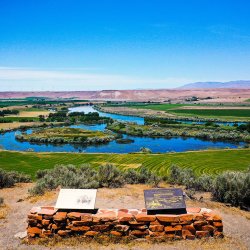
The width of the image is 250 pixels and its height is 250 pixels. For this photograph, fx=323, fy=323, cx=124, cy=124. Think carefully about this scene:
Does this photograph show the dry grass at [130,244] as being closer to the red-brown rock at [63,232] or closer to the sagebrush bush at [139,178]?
the red-brown rock at [63,232]

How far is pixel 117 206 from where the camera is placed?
19703mm

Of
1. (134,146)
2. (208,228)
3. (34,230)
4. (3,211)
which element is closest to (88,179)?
(3,211)

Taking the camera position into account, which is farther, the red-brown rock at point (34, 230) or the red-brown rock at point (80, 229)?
the red-brown rock at point (34, 230)

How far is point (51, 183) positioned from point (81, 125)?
11193 centimetres

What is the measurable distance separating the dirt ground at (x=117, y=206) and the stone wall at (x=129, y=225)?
0.40 meters

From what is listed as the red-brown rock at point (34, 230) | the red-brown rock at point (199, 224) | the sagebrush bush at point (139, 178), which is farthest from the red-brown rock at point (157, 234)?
the sagebrush bush at point (139, 178)

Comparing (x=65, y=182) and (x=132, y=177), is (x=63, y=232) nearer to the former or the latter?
(x=65, y=182)

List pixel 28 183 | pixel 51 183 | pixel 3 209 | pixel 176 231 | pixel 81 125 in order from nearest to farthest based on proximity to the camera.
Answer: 1. pixel 176 231
2. pixel 3 209
3. pixel 51 183
4. pixel 28 183
5. pixel 81 125

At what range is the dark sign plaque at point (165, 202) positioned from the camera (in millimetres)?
14734

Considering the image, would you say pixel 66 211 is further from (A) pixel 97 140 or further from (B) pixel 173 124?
(B) pixel 173 124

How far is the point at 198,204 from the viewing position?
2064cm

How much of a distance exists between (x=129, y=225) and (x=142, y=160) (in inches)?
1781

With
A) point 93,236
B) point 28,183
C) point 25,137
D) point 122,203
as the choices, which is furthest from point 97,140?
point 93,236

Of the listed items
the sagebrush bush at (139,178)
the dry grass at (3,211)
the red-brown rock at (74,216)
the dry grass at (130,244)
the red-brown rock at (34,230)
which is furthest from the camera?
the sagebrush bush at (139,178)
